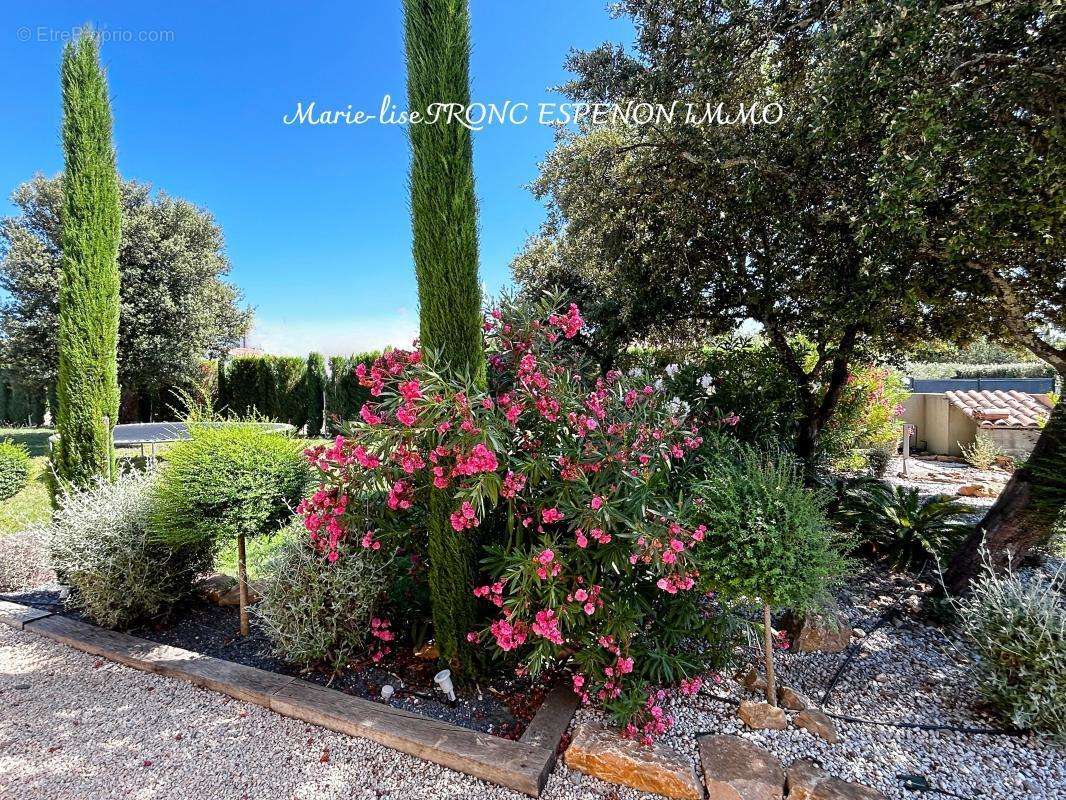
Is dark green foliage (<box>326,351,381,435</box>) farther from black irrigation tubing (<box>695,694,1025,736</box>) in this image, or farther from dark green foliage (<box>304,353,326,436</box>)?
black irrigation tubing (<box>695,694,1025,736</box>)

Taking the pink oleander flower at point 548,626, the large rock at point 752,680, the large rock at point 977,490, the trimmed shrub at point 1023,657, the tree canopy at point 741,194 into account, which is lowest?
the large rock at point 752,680

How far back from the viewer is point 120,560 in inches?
110

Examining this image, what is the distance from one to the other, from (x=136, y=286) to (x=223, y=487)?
11.7 meters

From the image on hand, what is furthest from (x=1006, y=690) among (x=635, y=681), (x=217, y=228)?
(x=217, y=228)

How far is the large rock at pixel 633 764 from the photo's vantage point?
1.68 metres

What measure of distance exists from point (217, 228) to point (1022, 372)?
884 inches

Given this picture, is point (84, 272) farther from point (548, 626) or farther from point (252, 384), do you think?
point (252, 384)

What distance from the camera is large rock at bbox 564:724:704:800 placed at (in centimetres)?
168

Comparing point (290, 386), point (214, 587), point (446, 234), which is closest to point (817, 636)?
point (446, 234)

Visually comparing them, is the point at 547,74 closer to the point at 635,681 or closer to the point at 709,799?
the point at 635,681

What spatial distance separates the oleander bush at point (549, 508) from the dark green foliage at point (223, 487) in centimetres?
45

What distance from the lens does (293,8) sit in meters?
4.58

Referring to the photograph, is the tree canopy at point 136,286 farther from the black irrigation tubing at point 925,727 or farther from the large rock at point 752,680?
the black irrigation tubing at point 925,727

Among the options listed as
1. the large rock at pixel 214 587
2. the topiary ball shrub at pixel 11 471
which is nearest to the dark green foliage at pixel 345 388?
the topiary ball shrub at pixel 11 471
